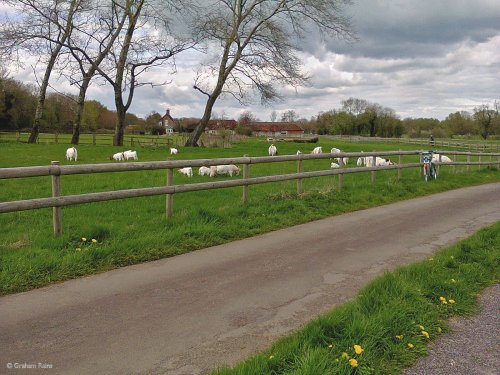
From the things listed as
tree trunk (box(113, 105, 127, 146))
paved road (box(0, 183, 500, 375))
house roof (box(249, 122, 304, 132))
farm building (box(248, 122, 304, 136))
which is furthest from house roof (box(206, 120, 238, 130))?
house roof (box(249, 122, 304, 132))

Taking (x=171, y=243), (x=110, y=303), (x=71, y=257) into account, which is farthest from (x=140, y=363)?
(x=171, y=243)

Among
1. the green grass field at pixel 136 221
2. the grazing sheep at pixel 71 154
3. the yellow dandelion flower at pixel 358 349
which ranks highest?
the grazing sheep at pixel 71 154

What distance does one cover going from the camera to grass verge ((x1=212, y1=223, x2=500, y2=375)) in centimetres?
312

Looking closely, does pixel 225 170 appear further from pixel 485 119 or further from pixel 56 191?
pixel 485 119

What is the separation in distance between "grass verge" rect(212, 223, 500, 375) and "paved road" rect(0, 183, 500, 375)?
0.31 metres

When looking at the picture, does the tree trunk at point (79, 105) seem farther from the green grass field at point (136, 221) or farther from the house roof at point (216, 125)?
the green grass field at point (136, 221)

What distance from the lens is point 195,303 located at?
4.38 meters

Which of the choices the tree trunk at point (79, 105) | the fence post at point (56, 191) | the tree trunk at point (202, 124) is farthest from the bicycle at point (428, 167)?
the tree trunk at point (79, 105)

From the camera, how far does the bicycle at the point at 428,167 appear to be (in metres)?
14.9

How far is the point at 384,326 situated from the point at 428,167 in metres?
12.5

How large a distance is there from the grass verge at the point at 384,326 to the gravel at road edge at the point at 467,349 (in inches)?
3.5

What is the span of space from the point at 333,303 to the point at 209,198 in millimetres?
5692

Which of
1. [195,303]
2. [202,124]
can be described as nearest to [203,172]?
[195,303]

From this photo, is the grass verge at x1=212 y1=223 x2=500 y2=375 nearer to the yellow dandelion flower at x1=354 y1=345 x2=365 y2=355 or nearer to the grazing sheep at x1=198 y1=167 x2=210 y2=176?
the yellow dandelion flower at x1=354 y1=345 x2=365 y2=355
